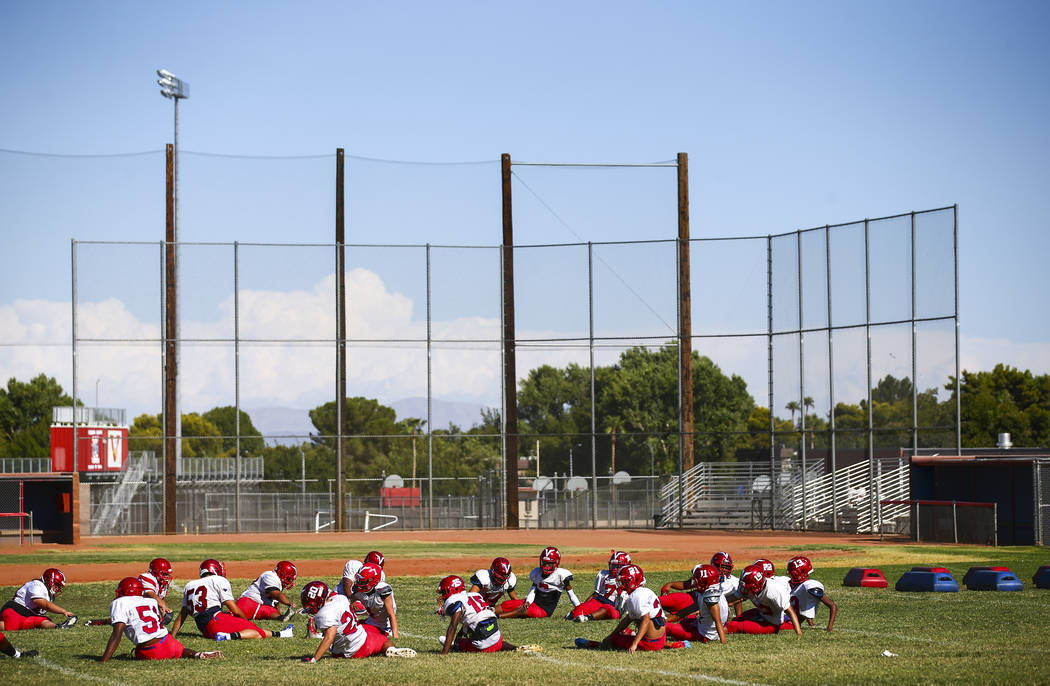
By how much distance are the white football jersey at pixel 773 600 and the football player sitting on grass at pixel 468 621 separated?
2.76 m

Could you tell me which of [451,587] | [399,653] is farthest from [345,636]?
[451,587]

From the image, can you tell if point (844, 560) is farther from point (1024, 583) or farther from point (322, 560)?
point (322, 560)

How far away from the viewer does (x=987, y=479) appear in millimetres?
33125

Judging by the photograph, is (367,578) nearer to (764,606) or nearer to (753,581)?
(753,581)

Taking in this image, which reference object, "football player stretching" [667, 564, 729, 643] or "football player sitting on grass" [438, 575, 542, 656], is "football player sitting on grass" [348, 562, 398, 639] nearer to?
"football player sitting on grass" [438, 575, 542, 656]

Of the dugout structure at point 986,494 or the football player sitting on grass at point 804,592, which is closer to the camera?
the football player sitting on grass at point 804,592

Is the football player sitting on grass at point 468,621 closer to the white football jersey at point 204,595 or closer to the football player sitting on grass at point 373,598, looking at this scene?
the football player sitting on grass at point 373,598

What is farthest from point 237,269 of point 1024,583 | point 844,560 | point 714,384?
point 714,384

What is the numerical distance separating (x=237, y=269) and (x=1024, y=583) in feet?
101

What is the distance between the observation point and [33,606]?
50.4ft

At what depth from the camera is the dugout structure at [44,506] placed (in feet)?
117

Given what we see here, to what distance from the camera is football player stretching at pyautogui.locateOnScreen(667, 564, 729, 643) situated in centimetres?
1306

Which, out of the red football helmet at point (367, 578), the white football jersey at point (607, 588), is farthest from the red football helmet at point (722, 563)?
the red football helmet at point (367, 578)

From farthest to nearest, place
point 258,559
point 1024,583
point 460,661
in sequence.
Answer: point 258,559 → point 1024,583 → point 460,661
